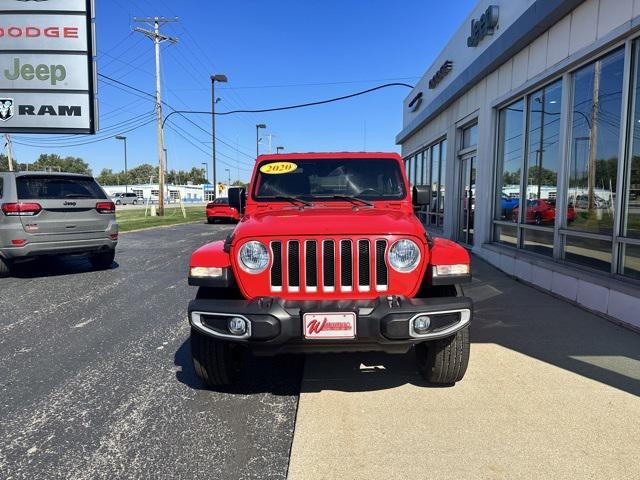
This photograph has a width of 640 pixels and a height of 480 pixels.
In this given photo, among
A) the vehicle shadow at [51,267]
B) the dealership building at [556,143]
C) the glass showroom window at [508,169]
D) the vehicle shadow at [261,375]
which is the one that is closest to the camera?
the vehicle shadow at [261,375]

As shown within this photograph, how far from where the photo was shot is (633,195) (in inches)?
205

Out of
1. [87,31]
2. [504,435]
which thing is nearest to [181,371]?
[504,435]

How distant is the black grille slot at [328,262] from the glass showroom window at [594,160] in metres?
4.18

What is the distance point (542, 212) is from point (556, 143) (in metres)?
1.13

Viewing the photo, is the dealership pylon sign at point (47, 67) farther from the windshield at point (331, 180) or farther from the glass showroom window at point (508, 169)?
the windshield at point (331, 180)

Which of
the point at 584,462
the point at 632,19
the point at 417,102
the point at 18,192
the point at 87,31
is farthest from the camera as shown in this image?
the point at 417,102

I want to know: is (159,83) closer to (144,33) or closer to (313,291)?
(144,33)

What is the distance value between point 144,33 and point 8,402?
3126cm

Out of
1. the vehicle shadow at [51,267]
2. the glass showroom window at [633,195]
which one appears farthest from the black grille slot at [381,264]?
the vehicle shadow at [51,267]

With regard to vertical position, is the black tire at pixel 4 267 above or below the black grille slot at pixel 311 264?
below

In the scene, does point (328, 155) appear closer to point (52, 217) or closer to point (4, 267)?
point (52, 217)

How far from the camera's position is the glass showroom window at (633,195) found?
5.14 meters

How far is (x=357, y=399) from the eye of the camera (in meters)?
3.28

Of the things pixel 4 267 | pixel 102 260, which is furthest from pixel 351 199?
pixel 4 267
